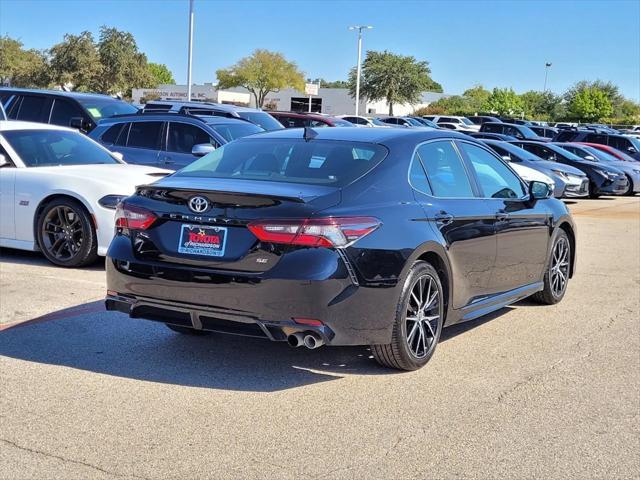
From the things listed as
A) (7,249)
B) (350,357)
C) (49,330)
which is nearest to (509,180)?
(350,357)

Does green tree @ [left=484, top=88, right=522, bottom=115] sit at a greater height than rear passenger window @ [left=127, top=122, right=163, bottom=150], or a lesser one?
greater

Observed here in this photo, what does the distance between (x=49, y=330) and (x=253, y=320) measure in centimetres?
216

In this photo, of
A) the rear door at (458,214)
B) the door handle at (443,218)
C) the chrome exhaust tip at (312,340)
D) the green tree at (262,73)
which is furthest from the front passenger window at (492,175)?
the green tree at (262,73)

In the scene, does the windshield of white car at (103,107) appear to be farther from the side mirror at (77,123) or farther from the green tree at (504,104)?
the green tree at (504,104)

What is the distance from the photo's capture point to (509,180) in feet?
24.0

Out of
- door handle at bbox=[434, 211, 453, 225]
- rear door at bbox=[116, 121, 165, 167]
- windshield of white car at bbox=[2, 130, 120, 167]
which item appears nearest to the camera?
door handle at bbox=[434, 211, 453, 225]

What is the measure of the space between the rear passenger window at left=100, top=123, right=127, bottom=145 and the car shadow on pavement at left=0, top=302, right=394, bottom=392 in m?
6.98

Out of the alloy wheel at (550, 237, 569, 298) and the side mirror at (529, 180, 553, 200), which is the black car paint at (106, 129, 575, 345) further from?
the alloy wheel at (550, 237, 569, 298)

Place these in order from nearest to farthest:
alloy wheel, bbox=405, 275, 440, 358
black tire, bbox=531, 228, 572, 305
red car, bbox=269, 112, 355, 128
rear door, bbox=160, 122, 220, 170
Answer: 1. alloy wheel, bbox=405, 275, 440, 358
2. black tire, bbox=531, 228, 572, 305
3. rear door, bbox=160, 122, 220, 170
4. red car, bbox=269, 112, 355, 128

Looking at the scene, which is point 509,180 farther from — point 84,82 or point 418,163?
point 84,82

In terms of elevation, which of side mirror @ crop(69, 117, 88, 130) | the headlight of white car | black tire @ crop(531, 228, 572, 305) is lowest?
black tire @ crop(531, 228, 572, 305)

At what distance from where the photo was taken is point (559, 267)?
8078 mm

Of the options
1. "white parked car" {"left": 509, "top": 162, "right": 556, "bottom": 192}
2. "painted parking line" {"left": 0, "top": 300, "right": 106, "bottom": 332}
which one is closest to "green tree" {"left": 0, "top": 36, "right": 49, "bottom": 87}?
"white parked car" {"left": 509, "top": 162, "right": 556, "bottom": 192}

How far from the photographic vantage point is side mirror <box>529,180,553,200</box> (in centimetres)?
740
